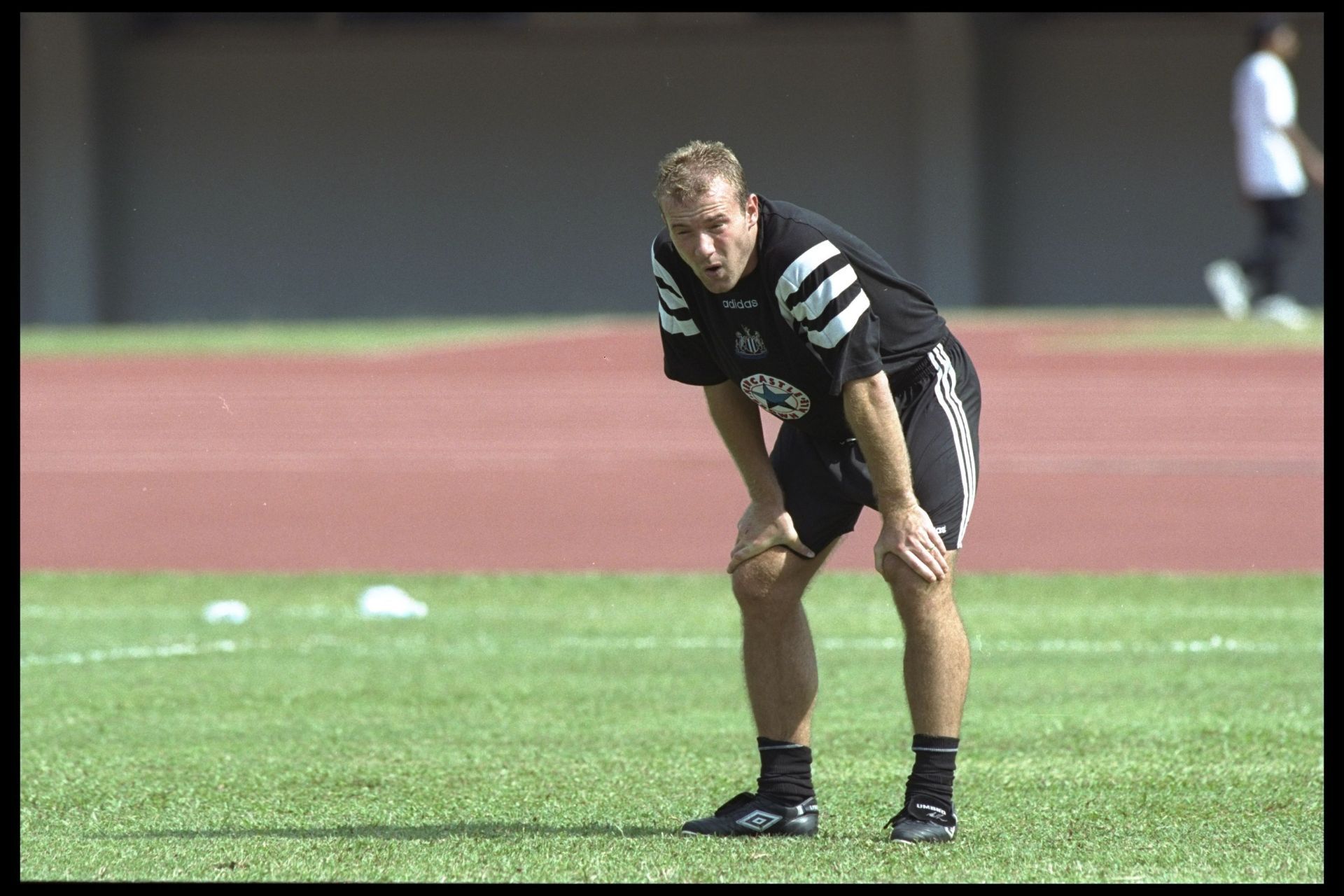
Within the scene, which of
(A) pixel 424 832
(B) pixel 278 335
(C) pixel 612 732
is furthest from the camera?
(B) pixel 278 335

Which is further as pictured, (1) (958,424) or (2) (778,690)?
(2) (778,690)

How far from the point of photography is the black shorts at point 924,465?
5352 mm

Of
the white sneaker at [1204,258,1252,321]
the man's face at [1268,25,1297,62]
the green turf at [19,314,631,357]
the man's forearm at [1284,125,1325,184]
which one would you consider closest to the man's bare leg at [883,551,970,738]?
the man's forearm at [1284,125,1325,184]

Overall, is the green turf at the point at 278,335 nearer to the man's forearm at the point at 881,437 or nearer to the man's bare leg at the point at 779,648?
the man's bare leg at the point at 779,648

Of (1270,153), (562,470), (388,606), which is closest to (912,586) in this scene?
(388,606)

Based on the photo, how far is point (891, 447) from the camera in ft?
16.8

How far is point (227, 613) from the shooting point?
10008 millimetres

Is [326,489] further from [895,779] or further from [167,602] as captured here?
[895,779]

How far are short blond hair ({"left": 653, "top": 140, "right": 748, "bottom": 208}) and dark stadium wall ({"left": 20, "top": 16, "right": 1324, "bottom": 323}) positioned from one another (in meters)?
32.7

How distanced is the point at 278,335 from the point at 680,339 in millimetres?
29462

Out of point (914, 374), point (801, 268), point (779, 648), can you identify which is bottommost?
point (779, 648)

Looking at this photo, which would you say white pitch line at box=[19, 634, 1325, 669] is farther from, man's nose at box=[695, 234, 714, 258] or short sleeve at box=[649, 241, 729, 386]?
man's nose at box=[695, 234, 714, 258]

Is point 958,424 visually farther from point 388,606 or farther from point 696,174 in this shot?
point 388,606
